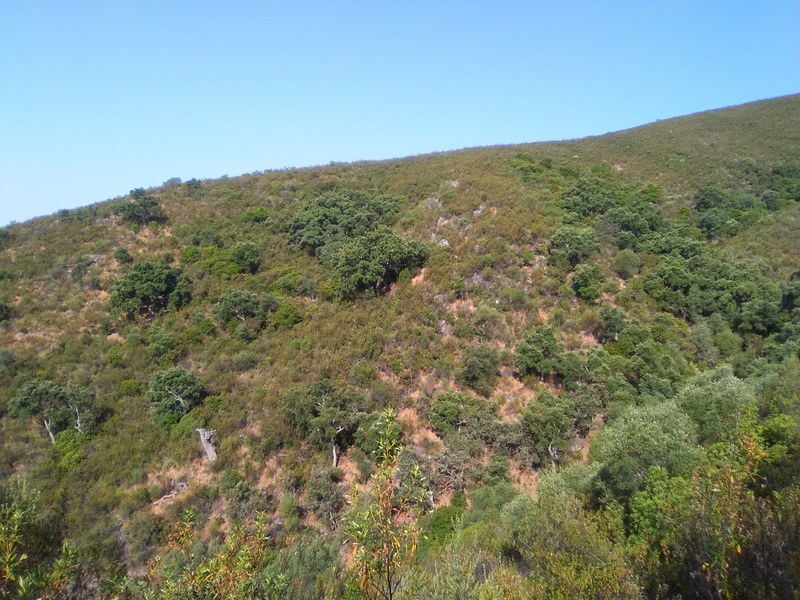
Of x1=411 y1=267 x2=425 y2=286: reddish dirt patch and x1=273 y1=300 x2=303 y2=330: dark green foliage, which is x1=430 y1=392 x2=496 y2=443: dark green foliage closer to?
x1=411 y1=267 x2=425 y2=286: reddish dirt patch

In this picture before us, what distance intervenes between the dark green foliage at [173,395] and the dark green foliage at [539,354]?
51.4ft

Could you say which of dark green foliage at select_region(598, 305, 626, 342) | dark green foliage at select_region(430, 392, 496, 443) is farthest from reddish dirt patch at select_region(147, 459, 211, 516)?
dark green foliage at select_region(598, 305, 626, 342)

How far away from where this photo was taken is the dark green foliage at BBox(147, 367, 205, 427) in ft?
65.4

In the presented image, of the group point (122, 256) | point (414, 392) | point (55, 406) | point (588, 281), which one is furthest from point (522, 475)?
point (122, 256)

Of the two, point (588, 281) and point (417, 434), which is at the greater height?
point (588, 281)

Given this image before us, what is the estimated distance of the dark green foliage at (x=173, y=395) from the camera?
65.4 feet

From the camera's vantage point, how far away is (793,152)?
140 ft

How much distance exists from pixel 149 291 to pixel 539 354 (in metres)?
23.2

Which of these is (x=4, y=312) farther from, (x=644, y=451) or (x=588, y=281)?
(x=588, y=281)

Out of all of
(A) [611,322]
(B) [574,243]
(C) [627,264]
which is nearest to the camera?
(A) [611,322]

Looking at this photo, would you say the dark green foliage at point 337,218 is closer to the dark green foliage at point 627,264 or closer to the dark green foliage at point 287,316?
the dark green foliage at point 287,316

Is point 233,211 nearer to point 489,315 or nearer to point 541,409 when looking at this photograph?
point 489,315

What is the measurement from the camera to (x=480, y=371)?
69.1 ft

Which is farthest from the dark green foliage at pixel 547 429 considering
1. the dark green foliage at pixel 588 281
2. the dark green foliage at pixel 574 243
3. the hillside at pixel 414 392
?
the dark green foliage at pixel 574 243
